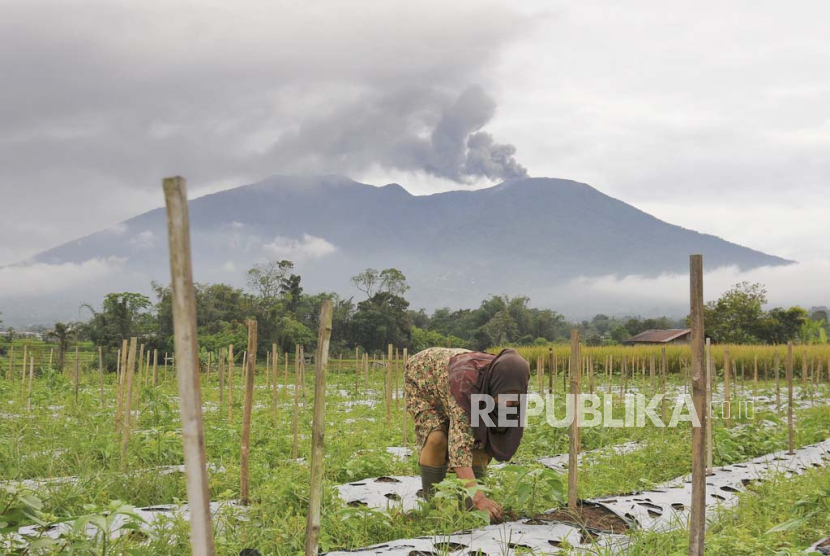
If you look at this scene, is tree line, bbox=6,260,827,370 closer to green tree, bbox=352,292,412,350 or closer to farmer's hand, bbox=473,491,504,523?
green tree, bbox=352,292,412,350

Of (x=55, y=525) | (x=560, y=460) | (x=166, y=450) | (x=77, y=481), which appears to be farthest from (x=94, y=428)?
(x=560, y=460)

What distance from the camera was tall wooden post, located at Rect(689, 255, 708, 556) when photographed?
2.43 meters

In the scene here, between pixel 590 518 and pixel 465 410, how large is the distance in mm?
932

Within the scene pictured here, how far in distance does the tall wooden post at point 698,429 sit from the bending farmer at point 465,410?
90 centimetres

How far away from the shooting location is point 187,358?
46.6 inches

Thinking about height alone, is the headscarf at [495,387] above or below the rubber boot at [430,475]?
above

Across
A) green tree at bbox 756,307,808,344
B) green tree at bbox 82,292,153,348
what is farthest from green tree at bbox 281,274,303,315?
green tree at bbox 756,307,808,344

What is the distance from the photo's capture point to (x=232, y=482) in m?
4.32

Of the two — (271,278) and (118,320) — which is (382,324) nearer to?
(271,278)

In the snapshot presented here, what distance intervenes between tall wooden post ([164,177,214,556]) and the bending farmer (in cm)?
193

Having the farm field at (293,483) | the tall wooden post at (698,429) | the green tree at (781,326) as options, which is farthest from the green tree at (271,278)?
the tall wooden post at (698,429)

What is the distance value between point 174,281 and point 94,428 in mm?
5875

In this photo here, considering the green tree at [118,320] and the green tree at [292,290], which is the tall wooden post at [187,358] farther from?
the green tree at [292,290]

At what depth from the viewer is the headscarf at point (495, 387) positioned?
321 cm
